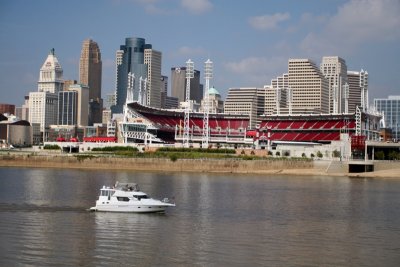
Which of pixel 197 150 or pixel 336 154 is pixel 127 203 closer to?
pixel 197 150

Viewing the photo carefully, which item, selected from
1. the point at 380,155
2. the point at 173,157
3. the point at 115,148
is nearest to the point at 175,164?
the point at 173,157

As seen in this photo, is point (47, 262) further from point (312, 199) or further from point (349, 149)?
point (349, 149)

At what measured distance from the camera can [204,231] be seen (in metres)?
51.3

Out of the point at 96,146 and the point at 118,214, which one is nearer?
the point at 118,214

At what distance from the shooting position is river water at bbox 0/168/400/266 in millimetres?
41072

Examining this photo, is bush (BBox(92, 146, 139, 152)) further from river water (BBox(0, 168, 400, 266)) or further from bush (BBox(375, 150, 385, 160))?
river water (BBox(0, 168, 400, 266))

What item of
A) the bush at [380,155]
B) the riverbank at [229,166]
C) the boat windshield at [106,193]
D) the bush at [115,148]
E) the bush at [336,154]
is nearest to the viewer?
the boat windshield at [106,193]

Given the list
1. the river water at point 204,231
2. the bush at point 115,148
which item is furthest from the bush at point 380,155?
the river water at point 204,231

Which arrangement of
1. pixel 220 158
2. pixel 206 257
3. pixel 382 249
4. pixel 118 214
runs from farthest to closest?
pixel 220 158
pixel 118 214
pixel 382 249
pixel 206 257

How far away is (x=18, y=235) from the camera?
155 feet

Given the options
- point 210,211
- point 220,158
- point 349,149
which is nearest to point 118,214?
point 210,211

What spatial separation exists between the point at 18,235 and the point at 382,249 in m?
26.3

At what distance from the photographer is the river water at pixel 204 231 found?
135 ft

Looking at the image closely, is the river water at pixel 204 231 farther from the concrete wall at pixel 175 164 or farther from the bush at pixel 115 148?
the bush at pixel 115 148
